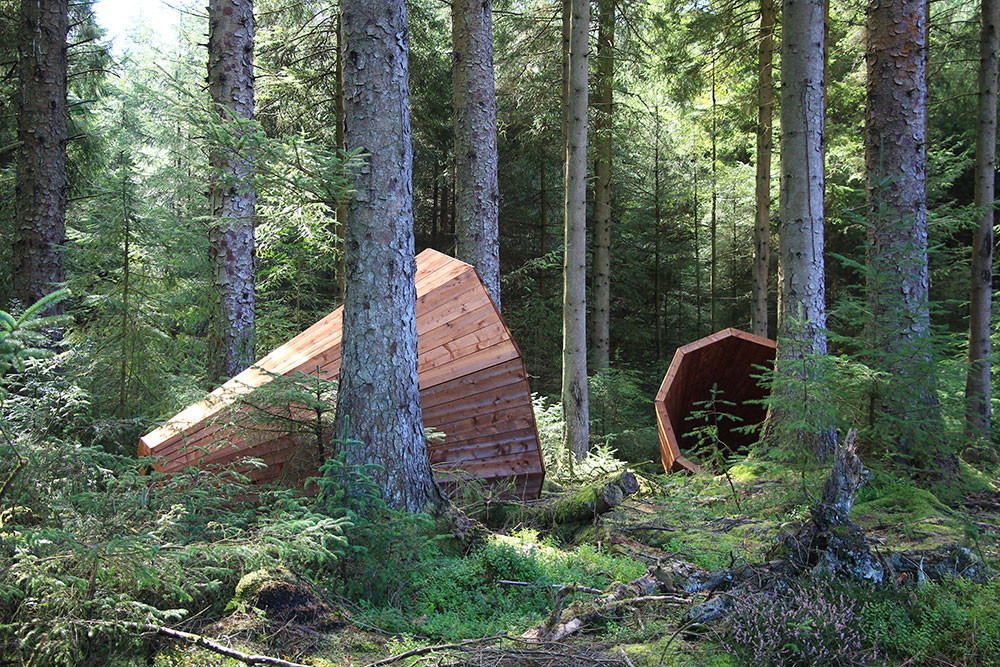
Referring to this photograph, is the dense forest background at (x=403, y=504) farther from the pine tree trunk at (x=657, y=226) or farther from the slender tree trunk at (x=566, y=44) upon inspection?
the pine tree trunk at (x=657, y=226)

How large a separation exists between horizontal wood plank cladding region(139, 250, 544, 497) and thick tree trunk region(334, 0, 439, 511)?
2.72 feet

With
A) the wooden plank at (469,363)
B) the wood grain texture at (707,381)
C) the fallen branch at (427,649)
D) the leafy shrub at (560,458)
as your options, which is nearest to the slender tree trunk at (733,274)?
the wood grain texture at (707,381)

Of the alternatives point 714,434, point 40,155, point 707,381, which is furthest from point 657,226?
point 40,155

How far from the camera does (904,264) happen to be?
6.16m

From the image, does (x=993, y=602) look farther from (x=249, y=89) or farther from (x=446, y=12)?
(x=446, y=12)

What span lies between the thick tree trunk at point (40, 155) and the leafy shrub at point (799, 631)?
26.4ft

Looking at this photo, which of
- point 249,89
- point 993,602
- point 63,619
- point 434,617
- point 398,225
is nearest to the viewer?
point 63,619

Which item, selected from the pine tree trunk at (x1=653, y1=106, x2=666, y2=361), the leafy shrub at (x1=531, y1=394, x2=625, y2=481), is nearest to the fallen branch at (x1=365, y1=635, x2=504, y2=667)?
the leafy shrub at (x1=531, y1=394, x2=625, y2=481)

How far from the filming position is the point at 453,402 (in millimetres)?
5527

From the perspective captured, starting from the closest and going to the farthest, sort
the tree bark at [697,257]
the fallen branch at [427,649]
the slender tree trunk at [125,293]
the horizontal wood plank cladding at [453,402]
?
the fallen branch at [427,649]
the horizontal wood plank cladding at [453,402]
the slender tree trunk at [125,293]
the tree bark at [697,257]

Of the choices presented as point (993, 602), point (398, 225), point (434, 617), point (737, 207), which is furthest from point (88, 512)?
point (737, 207)

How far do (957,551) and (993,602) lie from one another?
470mm

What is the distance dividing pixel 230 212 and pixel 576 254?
426cm

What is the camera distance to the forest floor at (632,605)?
3211 mm
